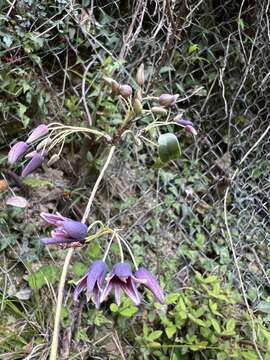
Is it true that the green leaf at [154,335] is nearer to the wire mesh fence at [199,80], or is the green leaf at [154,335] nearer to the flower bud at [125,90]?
the wire mesh fence at [199,80]

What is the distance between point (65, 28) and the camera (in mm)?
1530

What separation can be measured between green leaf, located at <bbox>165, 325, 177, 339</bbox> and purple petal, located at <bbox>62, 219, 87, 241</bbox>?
624 mm

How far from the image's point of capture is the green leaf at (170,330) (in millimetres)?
1387

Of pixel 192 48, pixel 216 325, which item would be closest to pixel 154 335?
pixel 216 325

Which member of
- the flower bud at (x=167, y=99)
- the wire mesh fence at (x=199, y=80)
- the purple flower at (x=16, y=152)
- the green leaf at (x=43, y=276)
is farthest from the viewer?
the wire mesh fence at (x=199, y=80)

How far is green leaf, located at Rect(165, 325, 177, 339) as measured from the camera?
4.55 ft

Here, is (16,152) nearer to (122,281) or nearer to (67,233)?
(67,233)

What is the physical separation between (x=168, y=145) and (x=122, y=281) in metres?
0.37

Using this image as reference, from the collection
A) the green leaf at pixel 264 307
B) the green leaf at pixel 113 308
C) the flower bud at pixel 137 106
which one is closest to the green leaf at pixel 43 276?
the green leaf at pixel 113 308

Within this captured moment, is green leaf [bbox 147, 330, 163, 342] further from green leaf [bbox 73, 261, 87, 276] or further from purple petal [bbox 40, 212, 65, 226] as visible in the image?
purple petal [bbox 40, 212, 65, 226]

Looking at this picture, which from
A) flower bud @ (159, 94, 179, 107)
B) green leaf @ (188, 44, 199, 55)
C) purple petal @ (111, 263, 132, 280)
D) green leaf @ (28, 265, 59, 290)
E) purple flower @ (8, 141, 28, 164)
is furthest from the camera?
green leaf @ (188, 44, 199, 55)

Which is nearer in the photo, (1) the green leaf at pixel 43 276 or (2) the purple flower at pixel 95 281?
(2) the purple flower at pixel 95 281

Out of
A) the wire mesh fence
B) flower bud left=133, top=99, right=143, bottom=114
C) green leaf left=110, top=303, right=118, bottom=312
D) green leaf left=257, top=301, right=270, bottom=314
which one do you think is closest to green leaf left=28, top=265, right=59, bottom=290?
green leaf left=110, top=303, right=118, bottom=312

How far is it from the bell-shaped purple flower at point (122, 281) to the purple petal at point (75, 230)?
85 mm
